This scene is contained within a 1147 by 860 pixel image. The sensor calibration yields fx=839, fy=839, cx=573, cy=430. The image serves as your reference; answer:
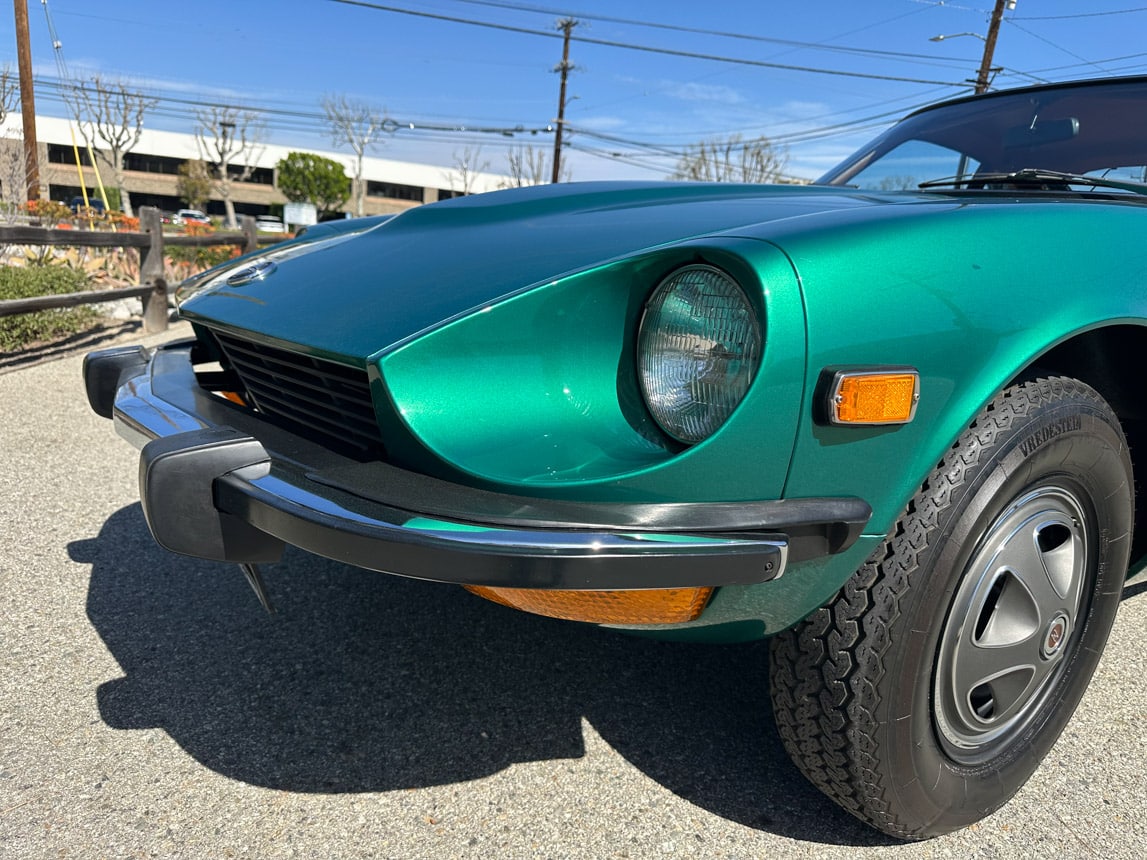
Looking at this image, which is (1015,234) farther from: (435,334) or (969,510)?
(435,334)

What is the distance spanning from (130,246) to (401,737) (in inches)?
253

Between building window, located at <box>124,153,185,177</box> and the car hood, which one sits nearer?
the car hood

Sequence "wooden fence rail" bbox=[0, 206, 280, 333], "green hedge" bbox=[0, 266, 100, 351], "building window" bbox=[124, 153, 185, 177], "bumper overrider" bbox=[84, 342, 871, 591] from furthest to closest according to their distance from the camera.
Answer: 1. "building window" bbox=[124, 153, 185, 177]
2. "green hedge" bbox=[0, 266, 100, 351]
3. "wooden fence rail" bbox=[0, 206, 280, 333]
4. "bumper overrider" bbox=[84, 342, 871, 591]

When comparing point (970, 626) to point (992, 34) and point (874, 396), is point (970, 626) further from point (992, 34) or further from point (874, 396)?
point (992, 34)

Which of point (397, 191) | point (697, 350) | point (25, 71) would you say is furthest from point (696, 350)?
point (397, 191)

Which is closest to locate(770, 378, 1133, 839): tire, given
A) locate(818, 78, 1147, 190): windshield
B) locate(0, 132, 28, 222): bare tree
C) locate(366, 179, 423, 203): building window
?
locate(818, 78, 1147, 190): windshield

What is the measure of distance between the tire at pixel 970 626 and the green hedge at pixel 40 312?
20.4 feet

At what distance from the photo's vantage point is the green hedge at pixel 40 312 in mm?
6086

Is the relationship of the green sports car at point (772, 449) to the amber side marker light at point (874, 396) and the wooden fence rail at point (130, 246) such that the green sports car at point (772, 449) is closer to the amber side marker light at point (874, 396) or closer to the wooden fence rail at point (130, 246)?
the amber side marker light at point (874, 396)

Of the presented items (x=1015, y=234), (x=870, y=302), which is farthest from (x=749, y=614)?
(x=1015, y=234)

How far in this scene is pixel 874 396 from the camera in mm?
1278

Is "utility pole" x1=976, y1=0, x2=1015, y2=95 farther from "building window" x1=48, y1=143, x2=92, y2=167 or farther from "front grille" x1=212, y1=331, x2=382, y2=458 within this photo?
"building window" x1=48, y1=143, x2=92, y2=167

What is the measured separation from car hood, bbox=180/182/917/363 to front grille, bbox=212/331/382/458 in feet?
0.20

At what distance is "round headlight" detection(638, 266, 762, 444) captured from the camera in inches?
50.6
